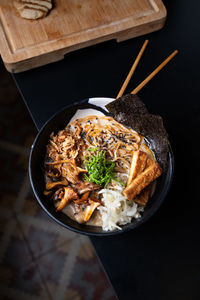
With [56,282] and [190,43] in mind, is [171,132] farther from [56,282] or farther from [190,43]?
[56,282]

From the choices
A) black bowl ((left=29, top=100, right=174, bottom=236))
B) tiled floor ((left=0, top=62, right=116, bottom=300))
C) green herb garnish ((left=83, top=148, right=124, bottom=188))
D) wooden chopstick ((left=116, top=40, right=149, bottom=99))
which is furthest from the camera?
tiled floor ((left=0, top=62, right=116, bottom=300))

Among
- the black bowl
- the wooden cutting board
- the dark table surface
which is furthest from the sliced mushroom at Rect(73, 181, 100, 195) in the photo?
the wooden cutting board

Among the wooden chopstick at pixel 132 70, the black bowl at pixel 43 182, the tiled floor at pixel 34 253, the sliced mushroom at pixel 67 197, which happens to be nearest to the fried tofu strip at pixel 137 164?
the black bowl at pixel 43 182

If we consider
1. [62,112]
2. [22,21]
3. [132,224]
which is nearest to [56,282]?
[132,224]

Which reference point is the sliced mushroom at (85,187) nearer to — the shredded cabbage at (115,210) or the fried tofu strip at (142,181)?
the shredded cabbage at (115,210)

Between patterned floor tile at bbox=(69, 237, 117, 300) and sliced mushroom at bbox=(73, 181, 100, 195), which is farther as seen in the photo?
patterned floor tile at bbox=(69, 237, 117, 300)

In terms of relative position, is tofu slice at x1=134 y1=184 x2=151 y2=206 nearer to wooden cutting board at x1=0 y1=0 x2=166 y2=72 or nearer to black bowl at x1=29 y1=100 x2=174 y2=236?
black bowl at x1=29 y1=100 x2=174 y2=236
